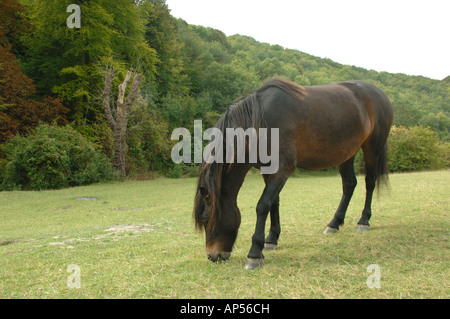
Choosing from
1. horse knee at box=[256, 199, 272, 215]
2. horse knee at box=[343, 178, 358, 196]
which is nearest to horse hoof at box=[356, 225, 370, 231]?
horse knee at box=[343, 178, 358, 196]

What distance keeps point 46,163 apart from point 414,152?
27.9 m

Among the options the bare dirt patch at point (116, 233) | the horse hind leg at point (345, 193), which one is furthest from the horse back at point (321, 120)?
the bare dirt patch at point (116, 233)

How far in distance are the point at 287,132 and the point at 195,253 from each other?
187 centimetres

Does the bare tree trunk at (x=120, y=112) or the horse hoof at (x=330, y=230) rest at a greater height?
the bare tree trunk at (x=120, y=112)

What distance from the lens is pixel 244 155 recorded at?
347cm

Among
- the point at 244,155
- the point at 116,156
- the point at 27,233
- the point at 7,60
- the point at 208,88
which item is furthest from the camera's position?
the point at 208,88

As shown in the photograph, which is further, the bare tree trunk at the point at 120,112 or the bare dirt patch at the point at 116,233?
the bare tree trunk at the point at 120,112

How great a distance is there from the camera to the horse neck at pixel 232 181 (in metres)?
3.44

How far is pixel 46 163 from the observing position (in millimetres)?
13984

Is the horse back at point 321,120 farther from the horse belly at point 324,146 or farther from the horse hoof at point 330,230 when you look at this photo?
the horse hoof at point 330,230

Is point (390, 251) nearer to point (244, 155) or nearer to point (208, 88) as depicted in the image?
point (244, 155)

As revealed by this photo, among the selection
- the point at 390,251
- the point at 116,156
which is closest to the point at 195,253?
the point at 390,251

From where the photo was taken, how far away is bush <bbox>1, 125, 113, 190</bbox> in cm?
1373

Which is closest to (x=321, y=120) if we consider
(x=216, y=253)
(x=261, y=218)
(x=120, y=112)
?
(x=261, y=218)
